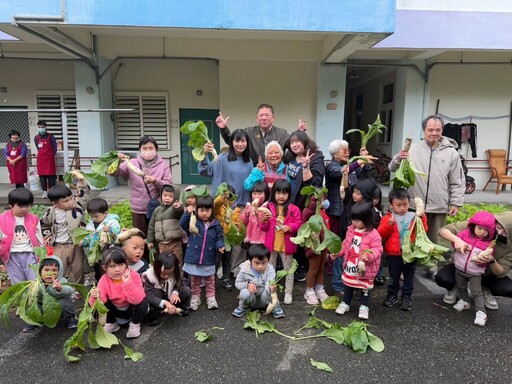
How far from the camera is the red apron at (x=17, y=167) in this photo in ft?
26.8

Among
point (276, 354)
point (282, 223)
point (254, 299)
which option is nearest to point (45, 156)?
point (282, 223)

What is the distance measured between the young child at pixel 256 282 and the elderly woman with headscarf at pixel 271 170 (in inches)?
29.9

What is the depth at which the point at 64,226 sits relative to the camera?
3.83m

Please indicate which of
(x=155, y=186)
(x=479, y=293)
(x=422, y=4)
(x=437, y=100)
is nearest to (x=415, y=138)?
(x=437, y=100)

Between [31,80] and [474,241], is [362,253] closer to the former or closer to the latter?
Answer: [474,241]

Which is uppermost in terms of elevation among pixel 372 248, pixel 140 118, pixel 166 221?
pixel 140 118

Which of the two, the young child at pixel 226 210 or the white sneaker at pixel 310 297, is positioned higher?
the young child at pixel 226 210

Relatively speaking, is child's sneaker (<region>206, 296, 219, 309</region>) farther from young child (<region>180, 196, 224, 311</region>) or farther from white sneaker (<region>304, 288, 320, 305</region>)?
white sneaker (<region>304, 288, 320, 305</region>)

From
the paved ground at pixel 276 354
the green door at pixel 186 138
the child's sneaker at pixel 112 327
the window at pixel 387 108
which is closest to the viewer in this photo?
the paved ground at pixel 276 354

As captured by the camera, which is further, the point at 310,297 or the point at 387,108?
the point at 387,108

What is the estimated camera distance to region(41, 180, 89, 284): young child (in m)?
3.80

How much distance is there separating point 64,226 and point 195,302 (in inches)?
61.8

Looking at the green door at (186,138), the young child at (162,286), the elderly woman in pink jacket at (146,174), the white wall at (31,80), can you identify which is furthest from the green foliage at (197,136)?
the white wall at (31,80)

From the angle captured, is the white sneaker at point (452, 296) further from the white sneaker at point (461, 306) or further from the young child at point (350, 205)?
the young child at point (350, 205)
